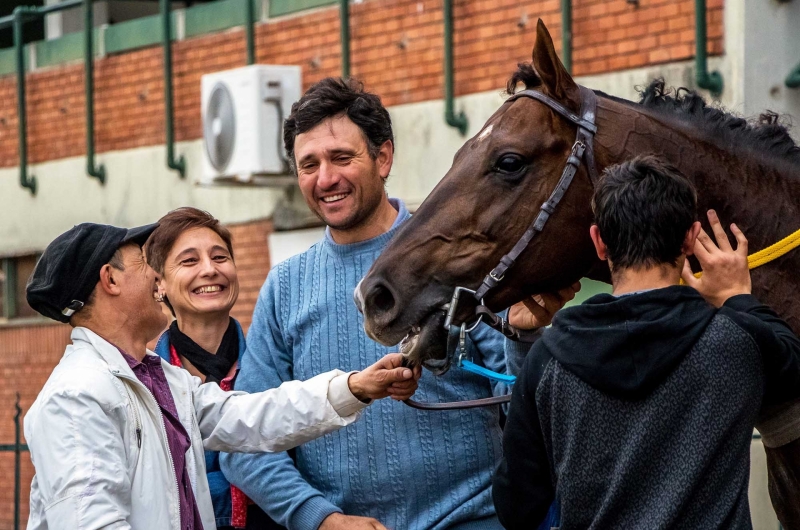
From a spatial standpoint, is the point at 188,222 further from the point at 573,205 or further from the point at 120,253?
the point at 573,205

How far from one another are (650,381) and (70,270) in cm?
156

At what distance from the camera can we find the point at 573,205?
3266 millimetres

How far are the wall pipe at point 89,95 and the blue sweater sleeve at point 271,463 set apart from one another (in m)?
8.18

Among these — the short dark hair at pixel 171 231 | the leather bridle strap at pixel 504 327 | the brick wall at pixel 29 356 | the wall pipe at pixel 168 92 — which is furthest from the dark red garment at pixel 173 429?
the wall pipe at pixel 168 92

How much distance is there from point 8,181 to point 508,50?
6337 millimetres

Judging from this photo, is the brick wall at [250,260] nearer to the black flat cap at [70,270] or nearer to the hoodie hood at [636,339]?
the black flat cap at [70,270]

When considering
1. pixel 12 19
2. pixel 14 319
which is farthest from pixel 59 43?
pixel 14 319

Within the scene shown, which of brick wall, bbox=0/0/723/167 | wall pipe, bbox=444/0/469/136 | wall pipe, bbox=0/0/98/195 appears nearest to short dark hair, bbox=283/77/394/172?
brick wall, bbox=0/0/723/167

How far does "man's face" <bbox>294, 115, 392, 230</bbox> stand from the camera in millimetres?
3654

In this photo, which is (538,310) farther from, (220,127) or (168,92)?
(168,92)

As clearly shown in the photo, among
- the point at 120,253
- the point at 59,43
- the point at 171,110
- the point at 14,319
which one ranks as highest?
the point at 59,43

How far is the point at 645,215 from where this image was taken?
261 cm

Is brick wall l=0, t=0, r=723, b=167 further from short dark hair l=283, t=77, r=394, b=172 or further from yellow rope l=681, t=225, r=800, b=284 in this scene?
yellow rope l=681, t=225, r=800, b=284

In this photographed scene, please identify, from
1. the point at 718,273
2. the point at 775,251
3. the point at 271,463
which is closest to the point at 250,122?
the point at 271,463
